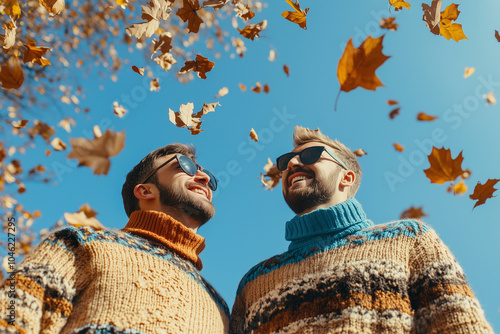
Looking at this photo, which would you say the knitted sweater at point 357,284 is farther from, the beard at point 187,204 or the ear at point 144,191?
the ear at point 144,191

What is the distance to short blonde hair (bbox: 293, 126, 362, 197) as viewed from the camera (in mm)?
3520

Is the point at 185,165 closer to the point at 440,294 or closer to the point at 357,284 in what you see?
the point at 357,284

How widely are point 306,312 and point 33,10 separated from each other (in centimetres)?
643

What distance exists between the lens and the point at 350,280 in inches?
86.2

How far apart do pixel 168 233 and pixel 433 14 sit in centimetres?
256

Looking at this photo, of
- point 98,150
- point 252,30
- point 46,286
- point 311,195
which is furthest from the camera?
point 252,30

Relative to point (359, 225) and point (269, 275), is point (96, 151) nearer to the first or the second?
point (269, 275)

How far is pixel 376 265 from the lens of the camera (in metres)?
2.22

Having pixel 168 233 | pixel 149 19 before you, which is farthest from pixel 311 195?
pixel 149 19

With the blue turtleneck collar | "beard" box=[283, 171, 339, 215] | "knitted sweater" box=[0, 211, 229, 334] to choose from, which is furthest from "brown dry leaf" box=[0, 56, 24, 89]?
the blue turtleneck collar

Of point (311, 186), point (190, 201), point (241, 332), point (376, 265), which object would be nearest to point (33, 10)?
point (190, 201)

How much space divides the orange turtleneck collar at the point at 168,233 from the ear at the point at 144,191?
38 centimetres

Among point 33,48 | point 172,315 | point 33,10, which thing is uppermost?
point 33,10

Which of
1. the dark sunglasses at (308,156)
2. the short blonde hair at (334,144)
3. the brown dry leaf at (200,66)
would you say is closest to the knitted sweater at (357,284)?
the dark sunglasses at (308,156)
